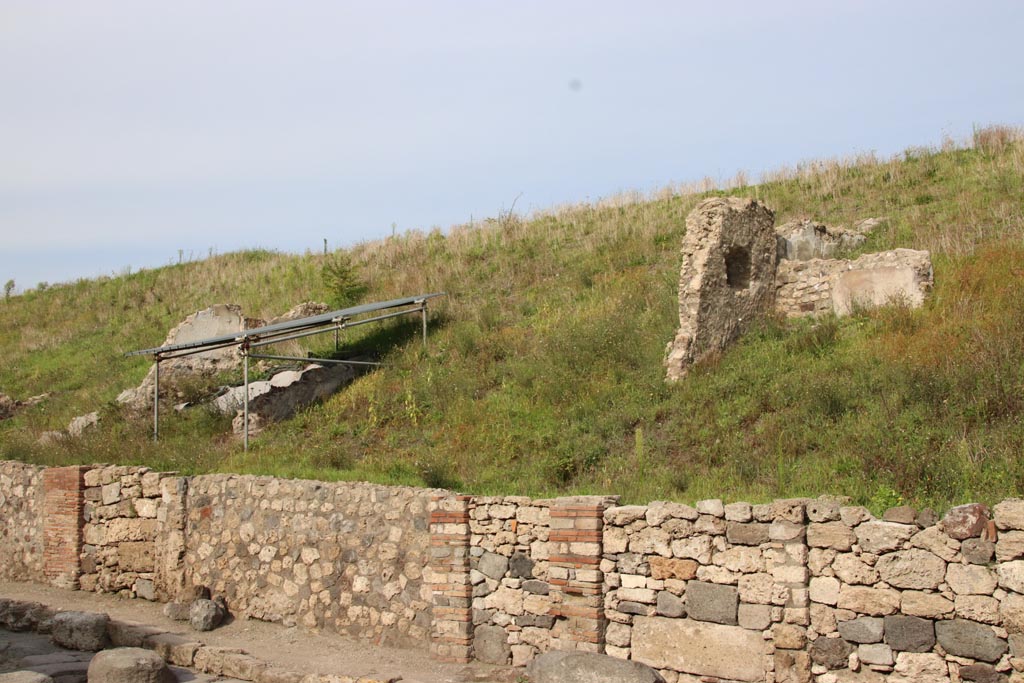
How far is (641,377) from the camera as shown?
45.0ft

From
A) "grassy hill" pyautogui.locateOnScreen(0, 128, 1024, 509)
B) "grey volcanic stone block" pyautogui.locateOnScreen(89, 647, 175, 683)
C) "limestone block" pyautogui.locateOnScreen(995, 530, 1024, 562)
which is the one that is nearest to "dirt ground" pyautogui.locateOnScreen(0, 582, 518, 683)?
"grey volcanic stone block" pyautogui.locateOnScreen(89, 647, 175, 683)

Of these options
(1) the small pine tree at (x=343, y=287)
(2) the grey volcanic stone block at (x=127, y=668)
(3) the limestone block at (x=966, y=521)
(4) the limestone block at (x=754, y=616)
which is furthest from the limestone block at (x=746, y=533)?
(1) the small pine tree at (x=343, y=287)

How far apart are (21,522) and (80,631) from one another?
4.68m

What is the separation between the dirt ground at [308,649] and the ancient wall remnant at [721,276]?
565 cm

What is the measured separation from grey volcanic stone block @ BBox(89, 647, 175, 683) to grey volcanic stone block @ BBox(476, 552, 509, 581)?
10.9ft

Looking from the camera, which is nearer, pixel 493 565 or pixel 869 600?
pixel 869 600

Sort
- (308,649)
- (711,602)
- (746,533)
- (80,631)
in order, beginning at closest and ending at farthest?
(746,533)
(711,602)
(308,649)
(80,631)

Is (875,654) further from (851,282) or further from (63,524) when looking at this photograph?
(63,524)

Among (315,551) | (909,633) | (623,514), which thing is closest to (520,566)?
(623,514)

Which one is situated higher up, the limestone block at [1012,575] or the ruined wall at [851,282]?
the ruined wall at [851,282]

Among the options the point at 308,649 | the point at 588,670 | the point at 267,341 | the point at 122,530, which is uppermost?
the point at 267,341

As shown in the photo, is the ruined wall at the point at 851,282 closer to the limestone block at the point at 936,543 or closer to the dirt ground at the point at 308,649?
the limestone block at the point at 936,543

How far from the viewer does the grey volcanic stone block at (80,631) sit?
1051cm

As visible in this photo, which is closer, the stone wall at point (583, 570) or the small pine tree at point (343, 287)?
the stone wall at point (583, 570)
